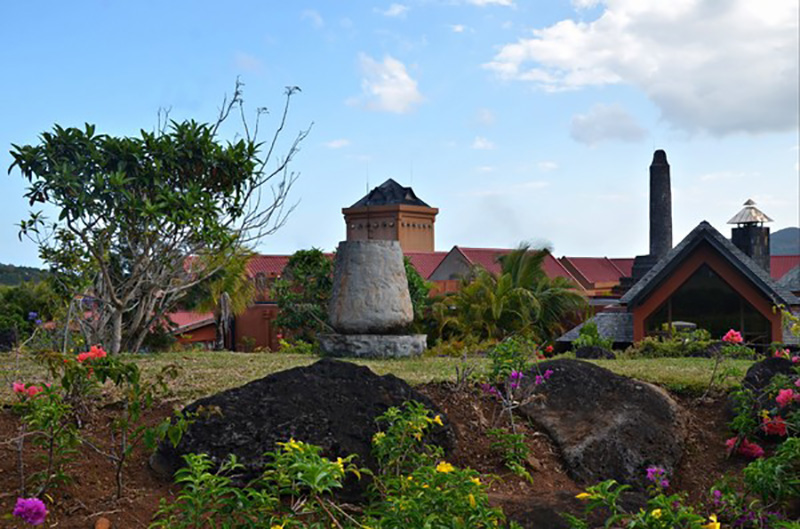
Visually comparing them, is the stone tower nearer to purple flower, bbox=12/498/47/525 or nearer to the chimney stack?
the chimney stack

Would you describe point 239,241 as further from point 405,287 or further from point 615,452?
point 615,452

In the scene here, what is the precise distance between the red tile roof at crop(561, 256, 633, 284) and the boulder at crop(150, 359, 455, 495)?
1197 inches

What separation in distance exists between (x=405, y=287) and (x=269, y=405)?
21.3ft

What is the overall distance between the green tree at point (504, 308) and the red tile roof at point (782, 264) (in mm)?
13698

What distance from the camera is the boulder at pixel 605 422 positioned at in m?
6.63

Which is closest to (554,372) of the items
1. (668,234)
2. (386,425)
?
(386,425)

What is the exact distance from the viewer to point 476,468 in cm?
610

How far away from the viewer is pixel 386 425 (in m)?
5.64

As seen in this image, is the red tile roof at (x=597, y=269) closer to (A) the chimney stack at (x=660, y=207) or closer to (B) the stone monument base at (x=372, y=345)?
(A) the chimney stack at (x=660, y=207)

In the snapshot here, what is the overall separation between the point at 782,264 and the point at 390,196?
1824 cm

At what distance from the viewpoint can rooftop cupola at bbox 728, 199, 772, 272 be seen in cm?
2827

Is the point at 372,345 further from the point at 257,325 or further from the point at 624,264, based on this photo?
the point at 624,264

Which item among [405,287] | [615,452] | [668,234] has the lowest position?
[615,452]

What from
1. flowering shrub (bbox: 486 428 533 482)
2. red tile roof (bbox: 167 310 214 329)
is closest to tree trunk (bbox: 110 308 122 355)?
flowering shrub (bbox: 486 428 533 482)
